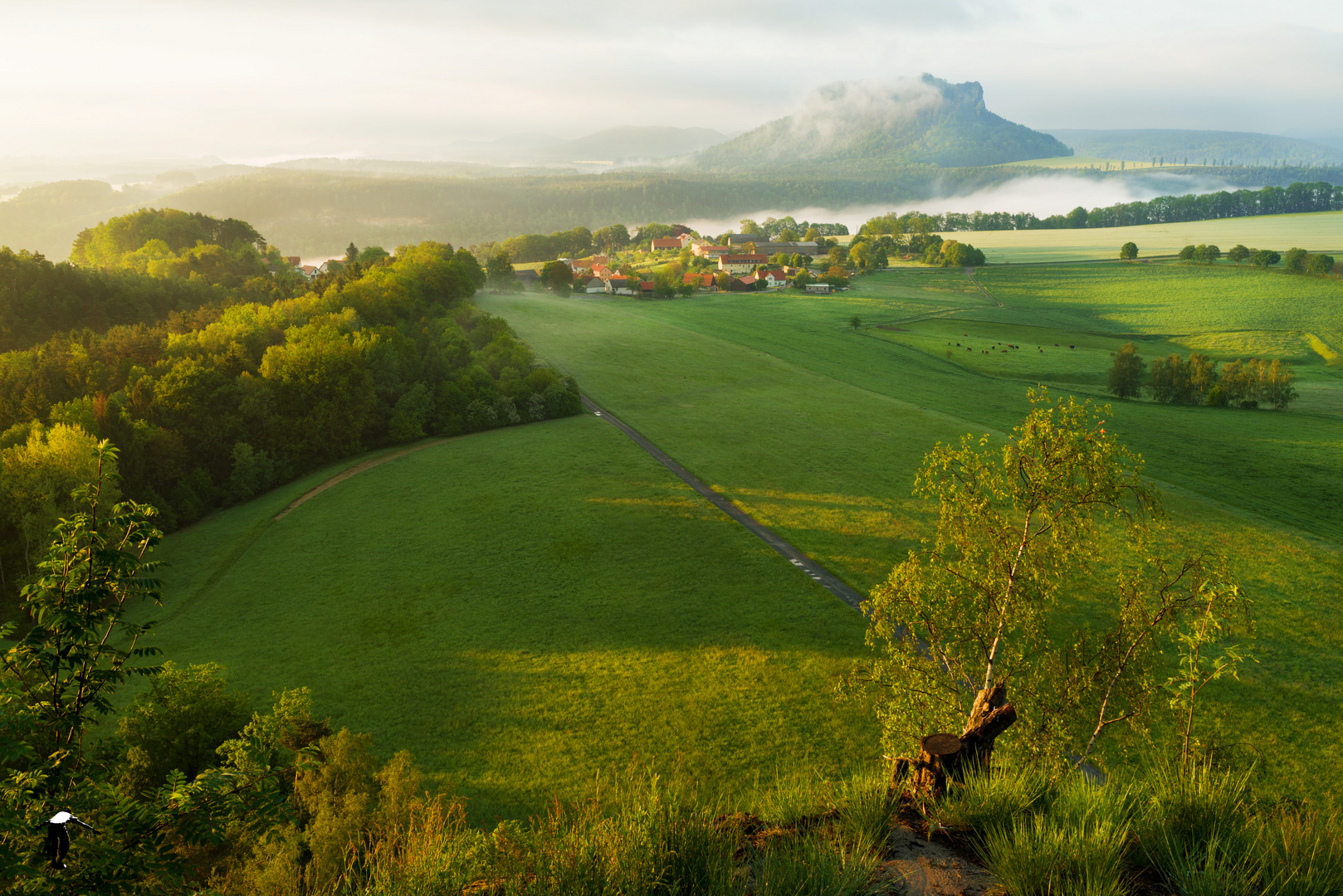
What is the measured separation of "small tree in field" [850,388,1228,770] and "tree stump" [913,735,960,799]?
3.95m

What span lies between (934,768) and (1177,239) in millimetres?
213593

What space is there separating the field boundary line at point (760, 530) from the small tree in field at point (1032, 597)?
907 centimetres

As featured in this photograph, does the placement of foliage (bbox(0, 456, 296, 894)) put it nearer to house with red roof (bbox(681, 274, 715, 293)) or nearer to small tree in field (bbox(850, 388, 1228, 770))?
small tree in field (bbox(850, 388, 1228, 770))

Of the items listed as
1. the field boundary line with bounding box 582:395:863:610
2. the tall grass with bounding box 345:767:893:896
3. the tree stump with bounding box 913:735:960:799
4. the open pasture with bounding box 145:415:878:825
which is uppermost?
the tall grass with bounding box 345:767:893:896

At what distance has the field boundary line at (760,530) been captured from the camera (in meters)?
34.8

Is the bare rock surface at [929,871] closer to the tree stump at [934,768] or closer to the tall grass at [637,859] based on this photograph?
the tall grass at [637,859]

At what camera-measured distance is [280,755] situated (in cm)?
2023

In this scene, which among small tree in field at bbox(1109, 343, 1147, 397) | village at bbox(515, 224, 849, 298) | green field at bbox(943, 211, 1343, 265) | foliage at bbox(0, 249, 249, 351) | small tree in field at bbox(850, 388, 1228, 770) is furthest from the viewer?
green field at bbox(943, 211, 1343, 265)

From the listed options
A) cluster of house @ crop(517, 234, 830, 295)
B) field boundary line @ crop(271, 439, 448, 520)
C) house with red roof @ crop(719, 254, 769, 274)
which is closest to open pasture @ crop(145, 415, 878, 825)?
field boundary line @ crop(271, 439, 448, 520)

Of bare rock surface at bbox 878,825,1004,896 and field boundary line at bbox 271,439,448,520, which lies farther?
field boundary line at bbox 271,439,448,520

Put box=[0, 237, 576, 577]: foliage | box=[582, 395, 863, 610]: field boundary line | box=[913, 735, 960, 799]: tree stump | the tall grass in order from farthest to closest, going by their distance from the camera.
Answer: box=[0, 237, 576, 577]: foliage < box=[582, 395, 863, 610]: field boundary line < box=[913, 735, 960, 799]: tree stump < the tall grass

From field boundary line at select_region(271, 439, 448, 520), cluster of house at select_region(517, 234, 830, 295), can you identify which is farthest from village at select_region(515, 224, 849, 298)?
field boundary line at select_region(271, 439, 448, 520)

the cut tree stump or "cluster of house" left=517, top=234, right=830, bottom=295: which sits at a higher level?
"cluster of house" left=517, top=234, right=830, bottom=295

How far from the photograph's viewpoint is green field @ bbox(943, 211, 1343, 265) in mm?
A: 152688
